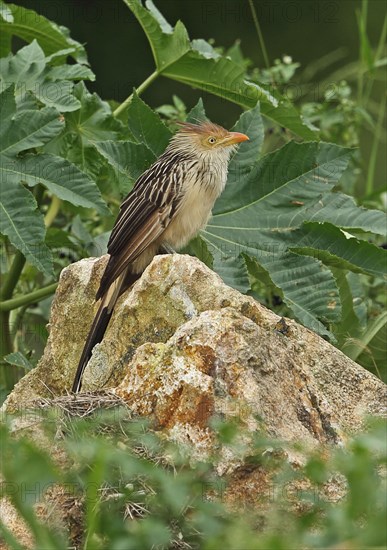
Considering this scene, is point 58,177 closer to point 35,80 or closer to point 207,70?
point 35,80

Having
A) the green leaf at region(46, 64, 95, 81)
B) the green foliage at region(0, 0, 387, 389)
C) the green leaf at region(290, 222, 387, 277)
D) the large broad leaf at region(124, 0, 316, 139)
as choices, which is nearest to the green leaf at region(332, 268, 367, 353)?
the green foliage at region(0, 0, 387, 389)

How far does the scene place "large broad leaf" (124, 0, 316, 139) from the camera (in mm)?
5223

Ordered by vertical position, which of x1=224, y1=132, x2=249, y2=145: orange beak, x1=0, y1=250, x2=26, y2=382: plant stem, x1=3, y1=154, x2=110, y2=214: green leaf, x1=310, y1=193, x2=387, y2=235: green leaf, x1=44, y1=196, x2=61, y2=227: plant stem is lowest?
x1=0, y1=250, x2=26, y2=382: plant stem

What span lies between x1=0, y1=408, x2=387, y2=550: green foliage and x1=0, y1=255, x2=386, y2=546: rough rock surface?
0.33ft

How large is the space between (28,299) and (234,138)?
3.87 feet

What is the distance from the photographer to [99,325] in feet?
12.9

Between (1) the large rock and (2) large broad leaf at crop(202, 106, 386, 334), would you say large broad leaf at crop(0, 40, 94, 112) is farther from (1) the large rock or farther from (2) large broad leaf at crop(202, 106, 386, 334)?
(1) the large rock

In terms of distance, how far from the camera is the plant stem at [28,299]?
194 inches

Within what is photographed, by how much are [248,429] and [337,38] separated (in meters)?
10.3

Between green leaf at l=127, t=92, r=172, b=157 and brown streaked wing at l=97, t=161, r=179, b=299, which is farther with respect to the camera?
green leaf at l=127, t=92, r=172, b=157

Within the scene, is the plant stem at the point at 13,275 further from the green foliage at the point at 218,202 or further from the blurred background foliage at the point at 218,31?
the blurred background foliage at the point at 218,31

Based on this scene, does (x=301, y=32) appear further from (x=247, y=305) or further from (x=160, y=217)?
(x=247, y=305)

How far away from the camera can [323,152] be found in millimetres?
4848

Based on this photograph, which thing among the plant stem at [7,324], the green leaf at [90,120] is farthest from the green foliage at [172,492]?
the green leaf at [90,120]
